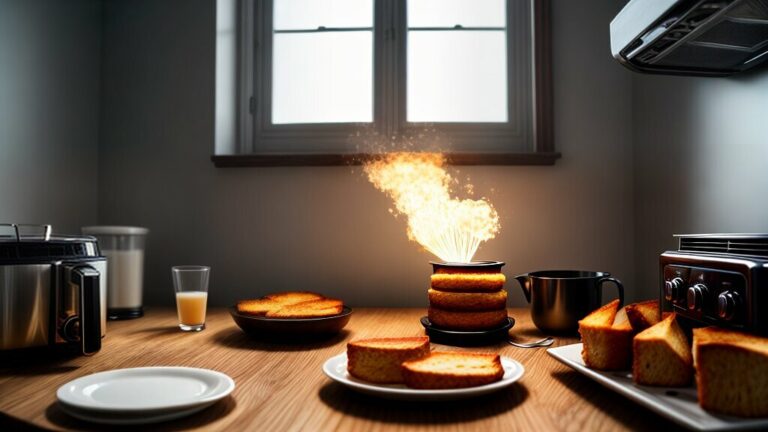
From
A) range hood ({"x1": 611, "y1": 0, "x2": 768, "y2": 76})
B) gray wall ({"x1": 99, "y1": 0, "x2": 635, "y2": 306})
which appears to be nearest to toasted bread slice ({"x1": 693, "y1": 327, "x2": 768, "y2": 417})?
range hood ({"x1": 611, "y1": 0, "x2": 768, "y2": 76})

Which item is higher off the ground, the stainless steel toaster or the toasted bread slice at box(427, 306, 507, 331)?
the stainless steel toaster

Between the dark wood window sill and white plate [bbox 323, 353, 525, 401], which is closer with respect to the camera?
white plate [bbox 323, 353, 525, 401]

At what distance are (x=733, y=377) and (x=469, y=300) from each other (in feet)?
1.78

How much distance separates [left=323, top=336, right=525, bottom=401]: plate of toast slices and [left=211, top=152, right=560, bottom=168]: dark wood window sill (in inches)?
33.9

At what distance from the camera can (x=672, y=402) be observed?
64 centimetres

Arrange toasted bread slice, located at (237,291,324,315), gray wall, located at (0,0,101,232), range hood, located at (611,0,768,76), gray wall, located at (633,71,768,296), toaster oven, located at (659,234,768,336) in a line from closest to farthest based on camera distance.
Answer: toaster oven, located at (659,234,768,336)
range hood, located at (611,0,768,76)
gray wall, located at (633,71,768,296)
toasted bread slice, located at (237,291,324,315)
gray wall, located at (0,0,101,232)

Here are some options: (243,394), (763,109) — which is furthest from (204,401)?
(763,109)

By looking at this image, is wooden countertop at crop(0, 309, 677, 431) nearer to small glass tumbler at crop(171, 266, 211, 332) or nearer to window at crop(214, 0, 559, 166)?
small glass tumbler at crop(171, 266, 211, 332)

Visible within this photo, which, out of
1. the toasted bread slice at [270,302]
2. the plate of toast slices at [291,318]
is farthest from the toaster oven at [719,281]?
the toasted bread slice at [270,302]

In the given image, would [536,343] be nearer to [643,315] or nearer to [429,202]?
[643,315]

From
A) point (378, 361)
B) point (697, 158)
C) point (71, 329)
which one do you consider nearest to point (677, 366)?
point (378, 361)

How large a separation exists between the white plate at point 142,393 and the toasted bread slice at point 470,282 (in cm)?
52

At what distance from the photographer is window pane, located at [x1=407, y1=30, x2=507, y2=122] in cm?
177

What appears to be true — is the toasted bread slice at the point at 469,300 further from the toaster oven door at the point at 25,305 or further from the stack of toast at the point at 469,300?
the toaster oven door at the point at 25,305
